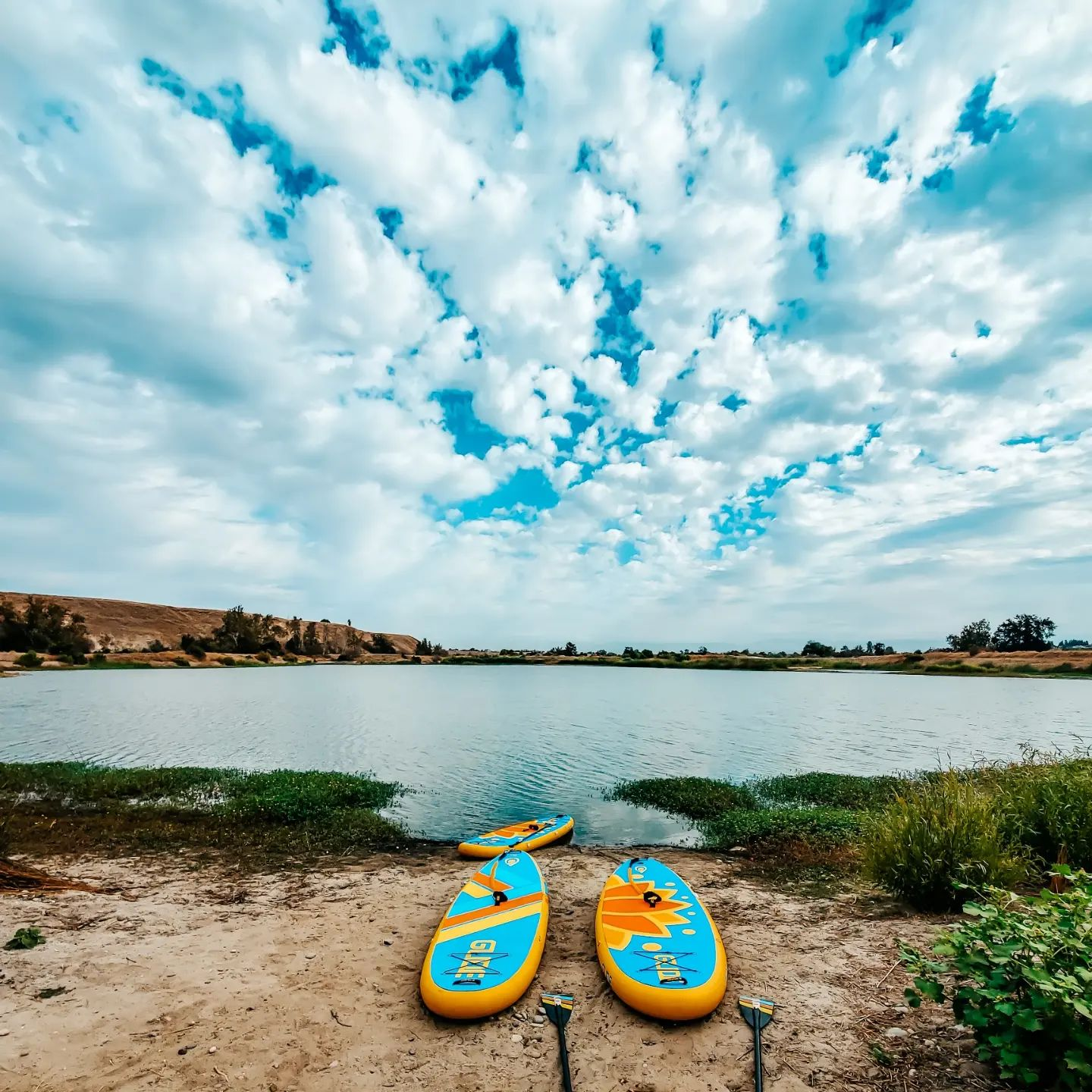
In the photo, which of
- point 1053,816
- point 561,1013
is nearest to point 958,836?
point 1053,816

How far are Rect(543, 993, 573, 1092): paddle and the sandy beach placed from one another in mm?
137

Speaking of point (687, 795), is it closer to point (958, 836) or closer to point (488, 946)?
point (958, 836)

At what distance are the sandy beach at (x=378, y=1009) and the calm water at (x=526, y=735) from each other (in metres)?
6.38

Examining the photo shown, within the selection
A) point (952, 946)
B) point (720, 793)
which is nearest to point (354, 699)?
point (720, 793)

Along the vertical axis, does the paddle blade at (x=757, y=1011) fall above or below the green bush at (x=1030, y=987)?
below

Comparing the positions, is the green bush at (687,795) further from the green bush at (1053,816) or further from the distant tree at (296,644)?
the distant tree at (296,644)

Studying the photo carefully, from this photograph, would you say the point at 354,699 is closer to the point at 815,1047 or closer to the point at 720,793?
the point at 720,793

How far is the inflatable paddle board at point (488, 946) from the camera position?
19.5 feet

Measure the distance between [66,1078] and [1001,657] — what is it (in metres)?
120

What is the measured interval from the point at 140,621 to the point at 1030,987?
177698 millimetres

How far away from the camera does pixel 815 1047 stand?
5.25m

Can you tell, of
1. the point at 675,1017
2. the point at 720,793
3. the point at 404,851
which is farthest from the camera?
the point at 720,793

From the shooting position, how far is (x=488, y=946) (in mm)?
6879

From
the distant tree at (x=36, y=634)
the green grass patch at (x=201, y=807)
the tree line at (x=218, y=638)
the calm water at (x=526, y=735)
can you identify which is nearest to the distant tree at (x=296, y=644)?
the tree line at (x=218, y=638)
